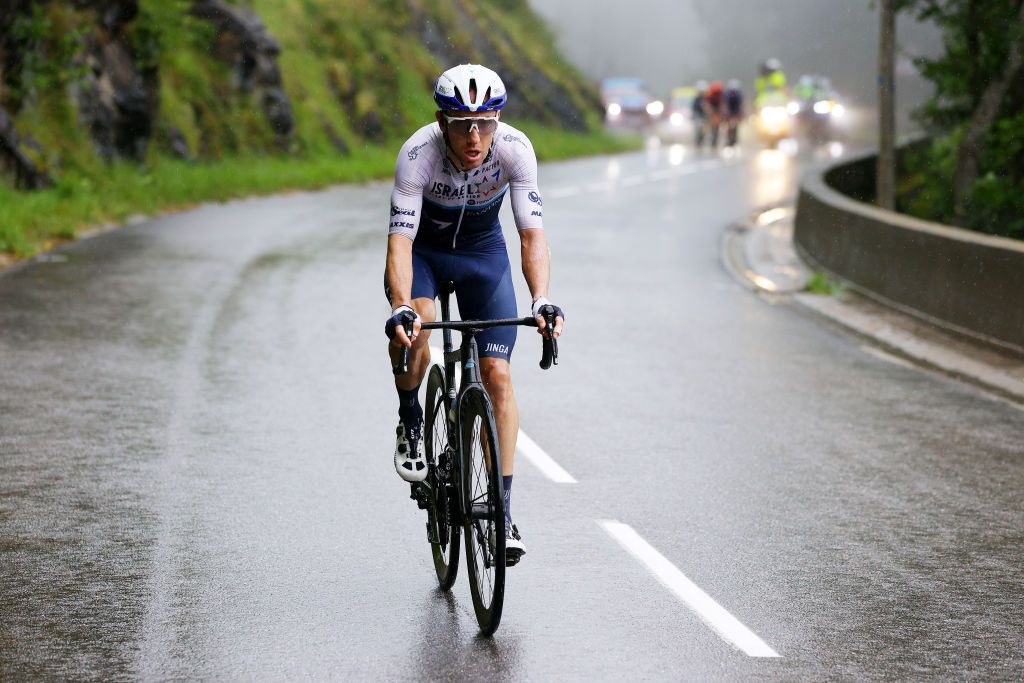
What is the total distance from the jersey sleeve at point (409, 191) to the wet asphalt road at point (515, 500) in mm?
1473

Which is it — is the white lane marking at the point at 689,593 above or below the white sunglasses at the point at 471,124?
below

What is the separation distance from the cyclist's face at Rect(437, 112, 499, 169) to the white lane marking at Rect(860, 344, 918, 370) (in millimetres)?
Result: 7682

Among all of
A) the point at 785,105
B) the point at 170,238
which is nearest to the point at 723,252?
the point at 170,238

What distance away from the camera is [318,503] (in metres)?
8.24

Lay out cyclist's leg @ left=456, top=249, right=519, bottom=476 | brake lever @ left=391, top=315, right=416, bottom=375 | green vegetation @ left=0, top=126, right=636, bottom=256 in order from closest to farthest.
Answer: brake lever @ left=391, top=315, right=416, bottom=375
cyclist's leg @ left=456, top=249, right=519, bottom=476
green vegetation @ left=0, top=126, right=636, bottom=256

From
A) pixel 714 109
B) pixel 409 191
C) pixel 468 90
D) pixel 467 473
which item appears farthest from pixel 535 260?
pixel 714 109

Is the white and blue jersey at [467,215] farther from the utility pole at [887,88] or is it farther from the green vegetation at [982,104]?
the utility pole at [887,88]

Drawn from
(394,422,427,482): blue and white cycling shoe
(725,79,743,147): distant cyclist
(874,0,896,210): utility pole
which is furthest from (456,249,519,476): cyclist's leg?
(725,79,743,147): distant cyclist

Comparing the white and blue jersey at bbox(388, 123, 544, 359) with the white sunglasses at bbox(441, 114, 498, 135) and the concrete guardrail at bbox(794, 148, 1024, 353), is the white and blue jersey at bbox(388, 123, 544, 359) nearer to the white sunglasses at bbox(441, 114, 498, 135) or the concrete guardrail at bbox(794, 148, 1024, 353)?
the white sunglasses at bbox(441, 114, 498, 135)

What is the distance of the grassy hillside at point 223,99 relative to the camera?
23.5 meters

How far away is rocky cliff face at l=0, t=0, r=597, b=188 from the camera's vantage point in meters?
23.9

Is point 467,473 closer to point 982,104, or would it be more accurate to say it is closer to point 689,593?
point 689,593

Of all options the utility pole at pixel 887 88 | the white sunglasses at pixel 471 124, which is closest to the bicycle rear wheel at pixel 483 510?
the white sunglasses at pixel 471 124

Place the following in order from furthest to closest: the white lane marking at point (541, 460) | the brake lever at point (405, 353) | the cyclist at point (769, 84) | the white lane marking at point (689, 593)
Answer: the cyclist at point (769, 84) → the white lane marking at point (541, 460) → the white lane marking at point (689, 593) → the brake lever at point (405, 353)
